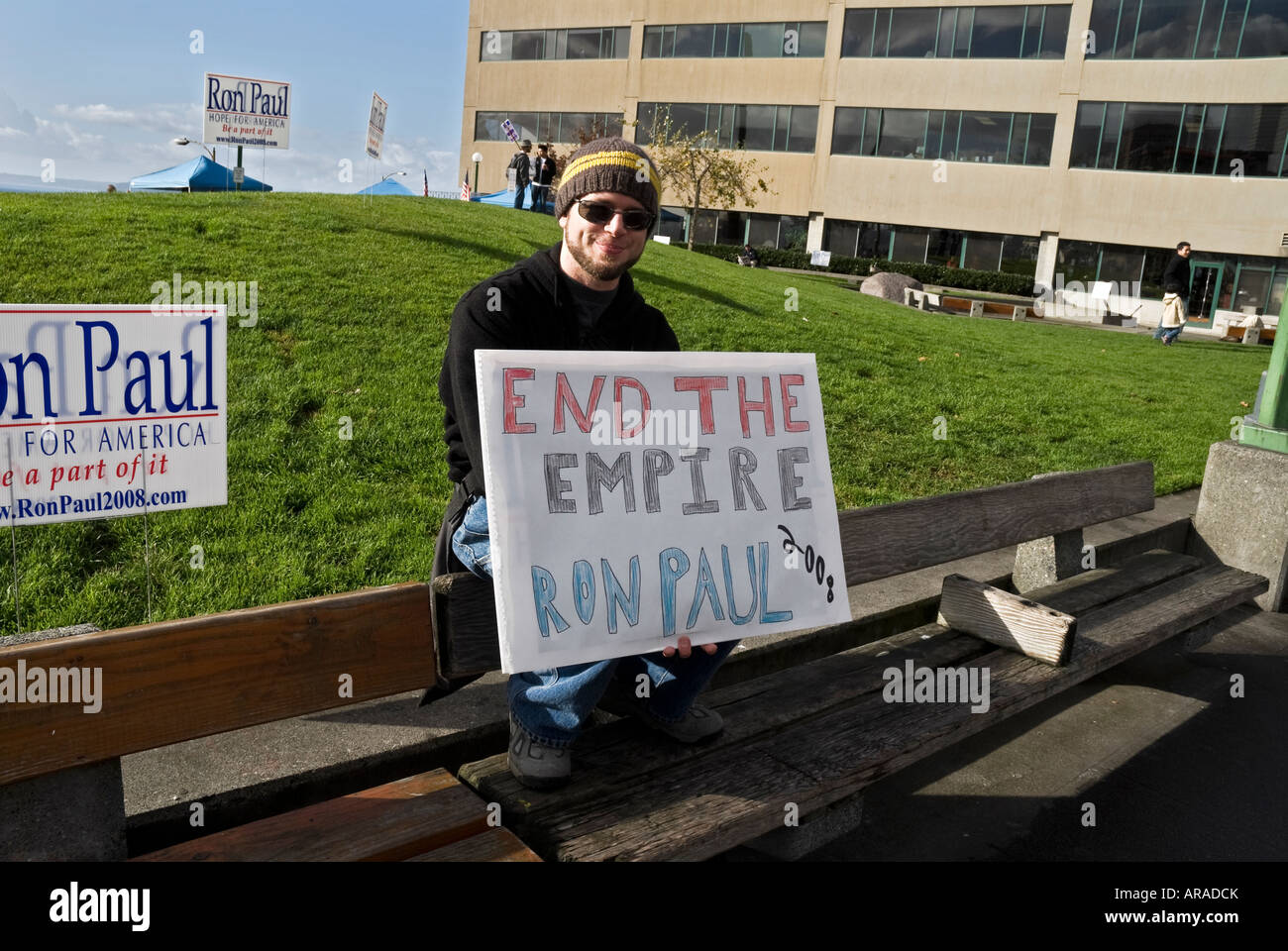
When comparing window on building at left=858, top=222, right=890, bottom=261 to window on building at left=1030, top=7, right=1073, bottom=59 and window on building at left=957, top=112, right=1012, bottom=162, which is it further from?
window on building at left=1030, top=7, right=1073, bottom=59

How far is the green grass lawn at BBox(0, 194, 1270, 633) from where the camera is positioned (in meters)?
4.33

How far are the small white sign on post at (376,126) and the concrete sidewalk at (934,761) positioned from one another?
42.7ft

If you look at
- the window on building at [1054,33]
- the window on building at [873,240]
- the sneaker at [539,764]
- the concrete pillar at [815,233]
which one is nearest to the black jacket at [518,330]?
the sneaker at [539,764]

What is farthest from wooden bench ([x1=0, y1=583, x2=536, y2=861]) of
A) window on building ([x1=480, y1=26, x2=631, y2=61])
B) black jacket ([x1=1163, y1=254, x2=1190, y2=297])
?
window on building ([x1=480, y1=26, x2=631, y2=61])

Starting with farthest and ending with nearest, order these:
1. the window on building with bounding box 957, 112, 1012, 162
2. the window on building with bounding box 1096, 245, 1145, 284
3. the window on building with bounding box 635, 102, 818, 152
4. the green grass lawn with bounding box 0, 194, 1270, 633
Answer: the window on building with bounding box 635, 102, 818, 152 → the window on building with bounding box 957, 112, 1012, 162 → the window on building with bounding box 1096, 245, 1145, 284 → the green grass lawn with bounding box 0, 194, 1270, 633

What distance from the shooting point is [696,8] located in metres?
43.0

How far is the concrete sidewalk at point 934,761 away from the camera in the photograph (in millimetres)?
2934

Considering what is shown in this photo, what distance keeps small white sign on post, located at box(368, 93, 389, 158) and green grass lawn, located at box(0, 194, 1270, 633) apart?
202cm

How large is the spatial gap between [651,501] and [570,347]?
60cm

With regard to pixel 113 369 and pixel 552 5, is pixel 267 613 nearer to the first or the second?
pixel 113 369

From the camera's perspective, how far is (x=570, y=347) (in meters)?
3.03

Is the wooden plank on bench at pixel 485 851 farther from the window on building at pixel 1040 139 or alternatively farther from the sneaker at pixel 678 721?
the window on building at pixel 1040 139


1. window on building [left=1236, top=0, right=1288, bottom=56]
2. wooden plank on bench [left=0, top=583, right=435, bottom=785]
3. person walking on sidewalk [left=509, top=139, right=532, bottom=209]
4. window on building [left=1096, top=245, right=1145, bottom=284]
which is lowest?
wooden plank on bench [left=0, top=583, right=435, bottom=785]

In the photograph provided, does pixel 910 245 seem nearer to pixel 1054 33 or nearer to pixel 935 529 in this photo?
pixel 1054 33
